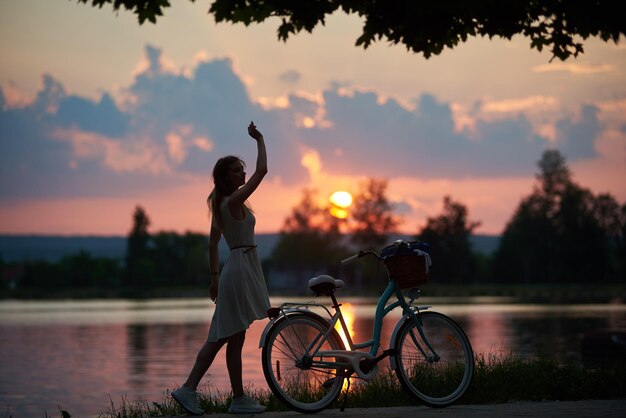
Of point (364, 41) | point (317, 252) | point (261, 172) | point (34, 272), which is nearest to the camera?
point (261, 172)

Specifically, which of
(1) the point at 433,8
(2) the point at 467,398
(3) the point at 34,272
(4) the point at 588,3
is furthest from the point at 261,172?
(3) the point at 34,272

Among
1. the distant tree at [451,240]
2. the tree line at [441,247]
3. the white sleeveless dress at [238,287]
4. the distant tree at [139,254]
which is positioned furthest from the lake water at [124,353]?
the distant tree at [139,254]

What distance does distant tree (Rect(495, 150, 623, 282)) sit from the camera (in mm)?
108250

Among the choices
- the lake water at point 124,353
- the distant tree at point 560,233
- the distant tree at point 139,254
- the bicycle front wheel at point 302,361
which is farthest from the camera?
the distant tree at point 139,254

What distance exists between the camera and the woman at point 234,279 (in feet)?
27.1

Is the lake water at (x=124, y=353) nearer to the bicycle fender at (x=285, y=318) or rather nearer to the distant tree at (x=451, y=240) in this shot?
the bicycle fender at (x=285, y=318)

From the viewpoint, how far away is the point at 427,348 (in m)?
8.64

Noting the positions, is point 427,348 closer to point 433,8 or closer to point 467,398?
point 467,398

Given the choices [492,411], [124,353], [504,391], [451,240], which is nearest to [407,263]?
[492,411]

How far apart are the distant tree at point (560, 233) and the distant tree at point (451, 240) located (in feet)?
21.6

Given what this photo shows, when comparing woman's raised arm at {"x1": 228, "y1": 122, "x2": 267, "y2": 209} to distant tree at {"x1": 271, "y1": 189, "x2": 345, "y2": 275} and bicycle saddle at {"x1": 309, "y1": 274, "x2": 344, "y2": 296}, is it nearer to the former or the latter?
bicycle saddle at {"x1": 309, "y1": 274, "x2": 344, "y2": 296}

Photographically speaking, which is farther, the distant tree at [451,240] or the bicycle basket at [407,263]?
the distant tree at [451,240]

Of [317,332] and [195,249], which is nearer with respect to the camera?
[317,332]

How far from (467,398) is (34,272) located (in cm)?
13914
